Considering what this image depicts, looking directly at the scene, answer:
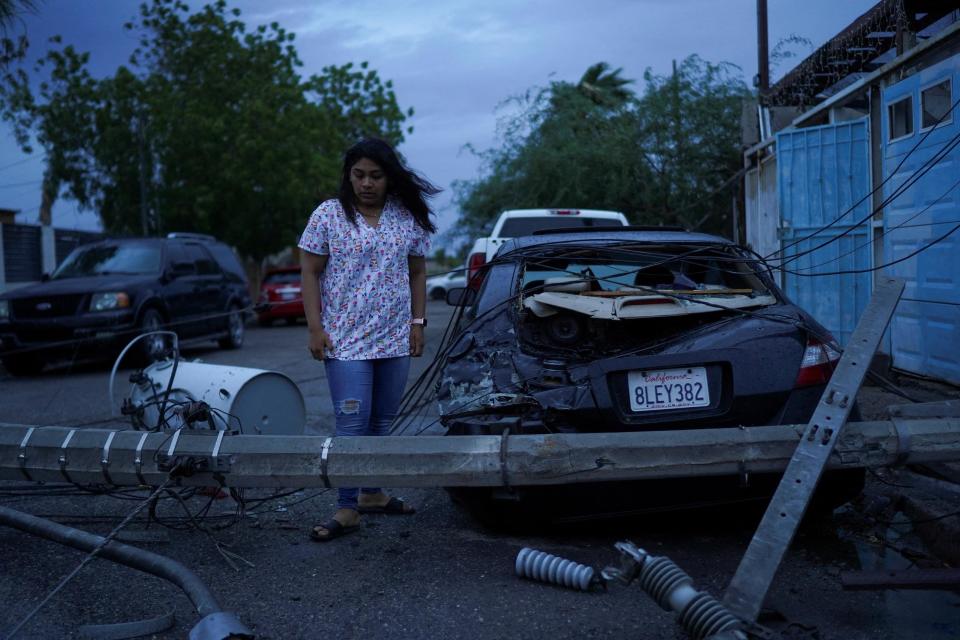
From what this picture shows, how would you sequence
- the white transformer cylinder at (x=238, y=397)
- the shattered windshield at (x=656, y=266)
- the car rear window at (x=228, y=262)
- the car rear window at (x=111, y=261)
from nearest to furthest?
the shattered windshield at (x=656, y=266) < the white transformer cylinder at (x=238, y=397) < the car rear window at (x=111, y=261) < the car rear window at (x=228, y=262)

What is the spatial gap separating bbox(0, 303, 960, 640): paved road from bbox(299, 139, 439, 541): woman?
419mm

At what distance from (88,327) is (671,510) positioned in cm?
958

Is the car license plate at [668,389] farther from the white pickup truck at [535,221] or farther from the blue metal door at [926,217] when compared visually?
the white pickup truck at [535,221]

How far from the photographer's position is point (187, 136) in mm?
24484

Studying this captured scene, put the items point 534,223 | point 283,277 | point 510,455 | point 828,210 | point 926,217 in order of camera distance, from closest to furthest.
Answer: point 510,455 → point 926,217 → point 828,210 → point 534,223 → point 283,277

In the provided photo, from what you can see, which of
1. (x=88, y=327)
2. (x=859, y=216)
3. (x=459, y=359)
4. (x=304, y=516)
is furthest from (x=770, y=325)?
(x=88, y=327)

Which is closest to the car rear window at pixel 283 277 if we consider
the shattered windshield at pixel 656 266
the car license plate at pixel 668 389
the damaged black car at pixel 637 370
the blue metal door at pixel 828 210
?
the blue metal door at pixel 828 210

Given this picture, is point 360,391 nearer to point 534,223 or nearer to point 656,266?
point 656,266

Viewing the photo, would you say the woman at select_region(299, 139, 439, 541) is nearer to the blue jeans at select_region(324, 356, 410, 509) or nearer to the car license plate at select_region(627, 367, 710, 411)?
the blue jeans at select_region(324, 356, 410, 509)

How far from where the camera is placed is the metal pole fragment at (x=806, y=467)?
103 inches

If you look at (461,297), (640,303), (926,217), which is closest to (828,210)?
(926,217)

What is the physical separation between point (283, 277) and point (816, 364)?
66.8ft

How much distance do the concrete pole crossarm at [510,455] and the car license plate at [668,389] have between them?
320 mm

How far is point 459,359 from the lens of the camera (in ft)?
13.4
